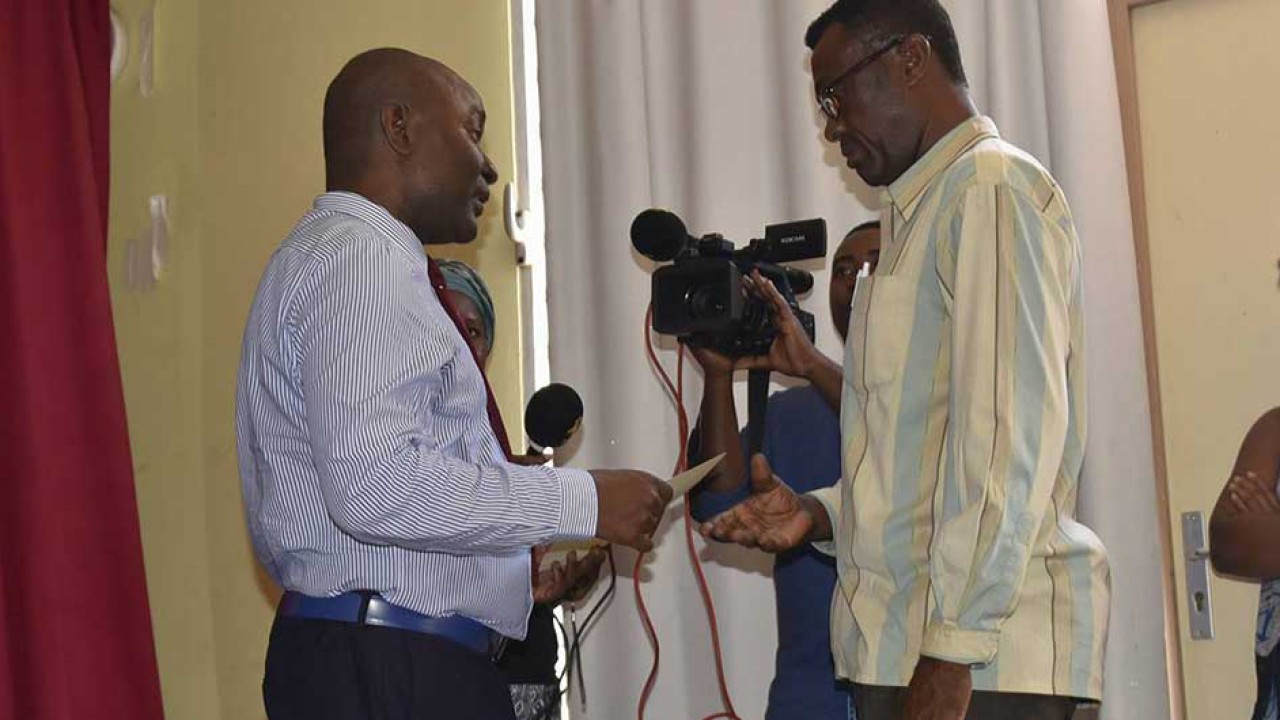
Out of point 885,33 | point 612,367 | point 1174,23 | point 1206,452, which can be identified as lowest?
point 1206,452

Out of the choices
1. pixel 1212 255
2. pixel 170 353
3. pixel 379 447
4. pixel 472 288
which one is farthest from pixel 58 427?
pixel 1212 255

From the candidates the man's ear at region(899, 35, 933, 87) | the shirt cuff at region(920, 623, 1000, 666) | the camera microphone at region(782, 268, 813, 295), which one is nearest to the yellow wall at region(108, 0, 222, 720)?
the camera microphone at region(782, 268, 813, 295)

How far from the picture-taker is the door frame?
8.81ft

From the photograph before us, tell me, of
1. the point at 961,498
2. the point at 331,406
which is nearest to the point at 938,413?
the point at 961,498

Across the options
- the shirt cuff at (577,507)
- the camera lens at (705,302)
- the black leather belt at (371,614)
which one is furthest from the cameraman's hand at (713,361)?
the black leather belt at (371,614)

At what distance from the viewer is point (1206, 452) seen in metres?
2.73

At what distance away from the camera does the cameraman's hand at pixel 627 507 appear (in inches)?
68.9

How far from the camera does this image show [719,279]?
7.20 ft

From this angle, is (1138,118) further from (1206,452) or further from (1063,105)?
(1206,452)

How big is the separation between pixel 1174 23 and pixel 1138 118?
0.66 ft

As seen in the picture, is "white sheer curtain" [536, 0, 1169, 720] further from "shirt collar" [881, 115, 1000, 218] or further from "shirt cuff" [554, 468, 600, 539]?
"shirt cuff" [554, 468, 600, 539]

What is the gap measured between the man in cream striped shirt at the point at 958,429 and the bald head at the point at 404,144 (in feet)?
1.83

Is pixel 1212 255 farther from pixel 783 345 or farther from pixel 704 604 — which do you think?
pixel 704 604

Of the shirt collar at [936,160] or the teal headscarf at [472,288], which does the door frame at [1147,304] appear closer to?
the shirt collar at [936,160]
